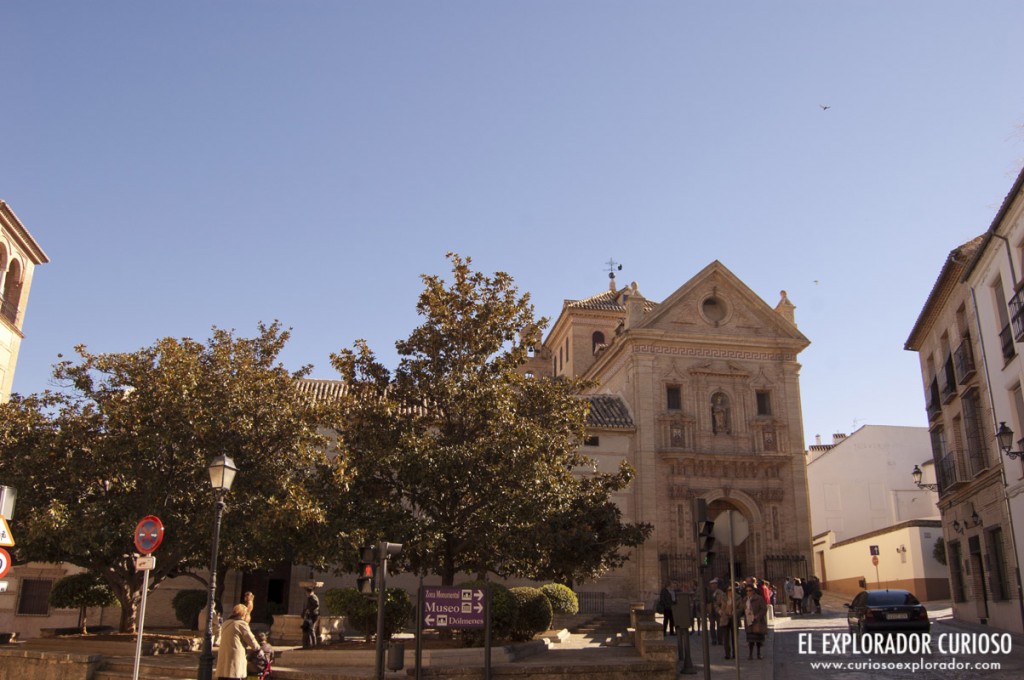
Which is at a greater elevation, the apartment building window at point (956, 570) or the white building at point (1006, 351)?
the white building at point (1006, 351)

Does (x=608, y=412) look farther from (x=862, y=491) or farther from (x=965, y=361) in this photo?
(x=862, y=491)

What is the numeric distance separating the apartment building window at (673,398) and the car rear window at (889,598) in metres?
16.0

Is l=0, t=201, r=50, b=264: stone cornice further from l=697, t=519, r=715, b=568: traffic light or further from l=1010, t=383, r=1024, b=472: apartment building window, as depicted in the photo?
l=1010, t=383, r=1024, b=472: apartment building window

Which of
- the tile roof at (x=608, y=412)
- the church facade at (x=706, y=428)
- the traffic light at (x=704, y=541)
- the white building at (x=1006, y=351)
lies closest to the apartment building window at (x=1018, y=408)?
the white building at (x=1006, y=351)

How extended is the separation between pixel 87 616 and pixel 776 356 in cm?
2732

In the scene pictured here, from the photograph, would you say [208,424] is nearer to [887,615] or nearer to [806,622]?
[887,615]

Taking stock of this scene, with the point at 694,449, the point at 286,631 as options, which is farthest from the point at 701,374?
the point at 286,631

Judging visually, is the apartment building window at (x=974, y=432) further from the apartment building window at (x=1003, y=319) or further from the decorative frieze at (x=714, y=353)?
the decorative frieze at (x=714, y=353)

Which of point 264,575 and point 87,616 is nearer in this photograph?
point 87,616

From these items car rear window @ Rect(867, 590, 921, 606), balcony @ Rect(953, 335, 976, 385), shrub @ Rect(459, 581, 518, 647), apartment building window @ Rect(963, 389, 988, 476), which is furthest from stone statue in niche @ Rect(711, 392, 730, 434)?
shrub @ Rect(459, 581, 518, 647)

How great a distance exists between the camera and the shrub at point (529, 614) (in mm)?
18016

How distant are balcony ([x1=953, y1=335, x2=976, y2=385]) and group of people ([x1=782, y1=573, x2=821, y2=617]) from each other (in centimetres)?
936

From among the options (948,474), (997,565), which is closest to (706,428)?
(948,474)

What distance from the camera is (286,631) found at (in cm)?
2167
